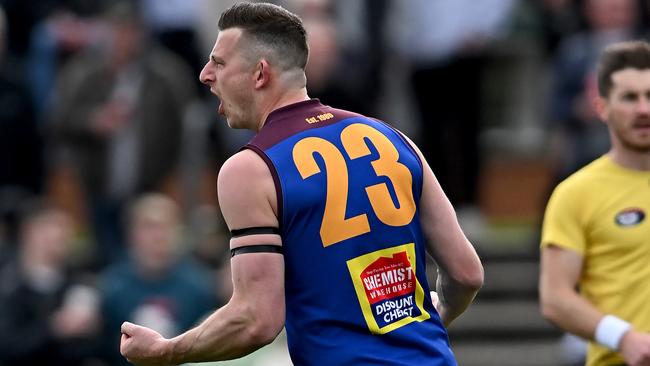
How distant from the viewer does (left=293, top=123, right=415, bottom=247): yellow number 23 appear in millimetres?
6578

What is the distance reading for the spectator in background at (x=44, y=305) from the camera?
12.8 m

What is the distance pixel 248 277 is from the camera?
255 inches

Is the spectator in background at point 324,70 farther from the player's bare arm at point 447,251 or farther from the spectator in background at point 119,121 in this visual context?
the player's bare arm at point 447,251

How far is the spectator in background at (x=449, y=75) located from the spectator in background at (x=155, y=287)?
271 centimetres


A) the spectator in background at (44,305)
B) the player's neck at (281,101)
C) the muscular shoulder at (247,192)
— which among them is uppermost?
the player's neck at (281,101)

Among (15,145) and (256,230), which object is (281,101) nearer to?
(256,230)

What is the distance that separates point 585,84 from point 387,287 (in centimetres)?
643

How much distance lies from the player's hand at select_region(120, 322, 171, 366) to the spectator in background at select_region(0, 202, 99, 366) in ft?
20.2

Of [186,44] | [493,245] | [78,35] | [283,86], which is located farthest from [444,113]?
[283,86]

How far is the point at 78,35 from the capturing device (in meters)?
15.0

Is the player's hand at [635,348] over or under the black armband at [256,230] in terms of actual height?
under

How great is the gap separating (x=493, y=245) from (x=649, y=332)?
6714 millimetres

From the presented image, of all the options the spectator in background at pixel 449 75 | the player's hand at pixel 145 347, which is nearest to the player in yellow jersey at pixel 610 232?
the player's hand at pixel 145 347

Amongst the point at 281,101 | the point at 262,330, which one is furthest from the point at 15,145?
the point at 262,330
